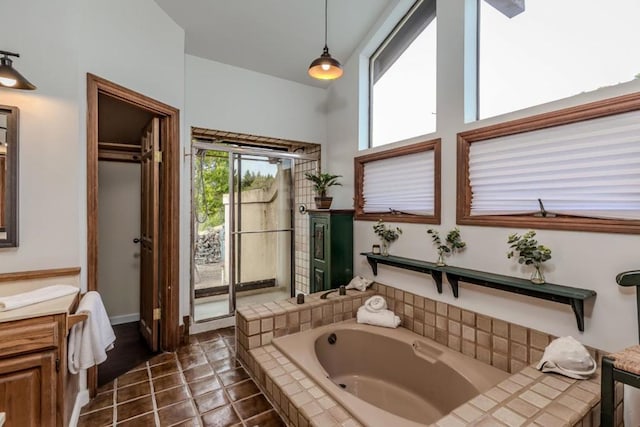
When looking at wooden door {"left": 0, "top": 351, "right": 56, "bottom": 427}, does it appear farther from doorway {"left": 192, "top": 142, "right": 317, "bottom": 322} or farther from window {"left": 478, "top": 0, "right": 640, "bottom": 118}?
window {"left": 478, "top": 0, "right": 640, "bottom": 118}

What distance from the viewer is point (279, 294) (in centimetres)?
399

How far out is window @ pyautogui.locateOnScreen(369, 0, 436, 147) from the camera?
2.70m

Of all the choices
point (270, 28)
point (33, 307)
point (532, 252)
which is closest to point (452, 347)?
point (532, 252)

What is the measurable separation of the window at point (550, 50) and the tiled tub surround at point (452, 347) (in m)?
1.55

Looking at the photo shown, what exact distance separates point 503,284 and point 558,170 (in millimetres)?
773

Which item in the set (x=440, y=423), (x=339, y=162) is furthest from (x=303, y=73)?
(x=440, y=423)

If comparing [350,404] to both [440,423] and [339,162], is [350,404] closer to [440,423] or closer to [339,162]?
[440,423]

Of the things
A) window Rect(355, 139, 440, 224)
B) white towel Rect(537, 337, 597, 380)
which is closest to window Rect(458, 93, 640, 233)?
window Rect(355, 139, 440, 224)

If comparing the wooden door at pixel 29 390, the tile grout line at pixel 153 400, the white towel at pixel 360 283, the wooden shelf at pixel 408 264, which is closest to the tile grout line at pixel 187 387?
the tile grout line at pixel 153 400

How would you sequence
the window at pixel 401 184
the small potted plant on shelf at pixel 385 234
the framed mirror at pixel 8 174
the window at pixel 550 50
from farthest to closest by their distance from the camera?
the small potted plant on shelf at pixel 385 234, the window at pixel 401 184, the framed mirror at pixel 8 174, the window at pixel 550 50

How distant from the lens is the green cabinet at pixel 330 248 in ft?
10.5

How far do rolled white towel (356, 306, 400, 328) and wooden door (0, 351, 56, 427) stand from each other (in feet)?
6.85

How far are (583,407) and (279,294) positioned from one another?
3.17 meters

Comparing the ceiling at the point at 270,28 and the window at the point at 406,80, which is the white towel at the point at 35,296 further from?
the window at the point at 406,80
